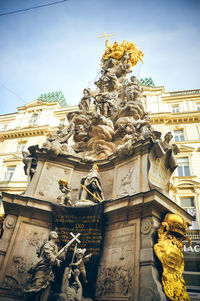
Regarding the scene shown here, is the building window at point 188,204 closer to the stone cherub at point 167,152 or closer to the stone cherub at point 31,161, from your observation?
the stone cherub at point 167,152

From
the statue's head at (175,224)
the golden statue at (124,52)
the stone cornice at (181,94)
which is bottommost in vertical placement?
the statue's head at (175,224)

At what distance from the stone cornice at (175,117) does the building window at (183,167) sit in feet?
14.7

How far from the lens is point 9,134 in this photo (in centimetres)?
2780

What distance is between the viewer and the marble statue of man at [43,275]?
4512mm

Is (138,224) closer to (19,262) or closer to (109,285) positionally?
(109,285)

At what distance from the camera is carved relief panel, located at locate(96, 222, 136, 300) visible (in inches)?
186

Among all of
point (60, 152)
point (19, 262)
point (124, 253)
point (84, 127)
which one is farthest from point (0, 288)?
point (84, 127)

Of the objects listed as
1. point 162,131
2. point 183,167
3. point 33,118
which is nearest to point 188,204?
point 183,167

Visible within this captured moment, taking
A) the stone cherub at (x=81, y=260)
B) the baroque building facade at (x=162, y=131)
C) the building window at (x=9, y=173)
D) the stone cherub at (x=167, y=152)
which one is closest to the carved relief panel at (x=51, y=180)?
the stone cherub at (x=81, y=260)

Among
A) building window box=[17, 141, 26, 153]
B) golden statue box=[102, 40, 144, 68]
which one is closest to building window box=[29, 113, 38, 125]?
building window box=[17, 141, 26, 153]

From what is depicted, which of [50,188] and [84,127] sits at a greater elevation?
[84,127]

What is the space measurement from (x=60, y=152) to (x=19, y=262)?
3.36 m

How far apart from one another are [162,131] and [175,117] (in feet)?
6.59

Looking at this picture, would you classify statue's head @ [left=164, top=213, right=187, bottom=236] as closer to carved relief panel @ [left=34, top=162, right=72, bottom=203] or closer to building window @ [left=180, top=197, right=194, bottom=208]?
carved relief panel @ [left=34, top=162, right=72, bottom=203]
